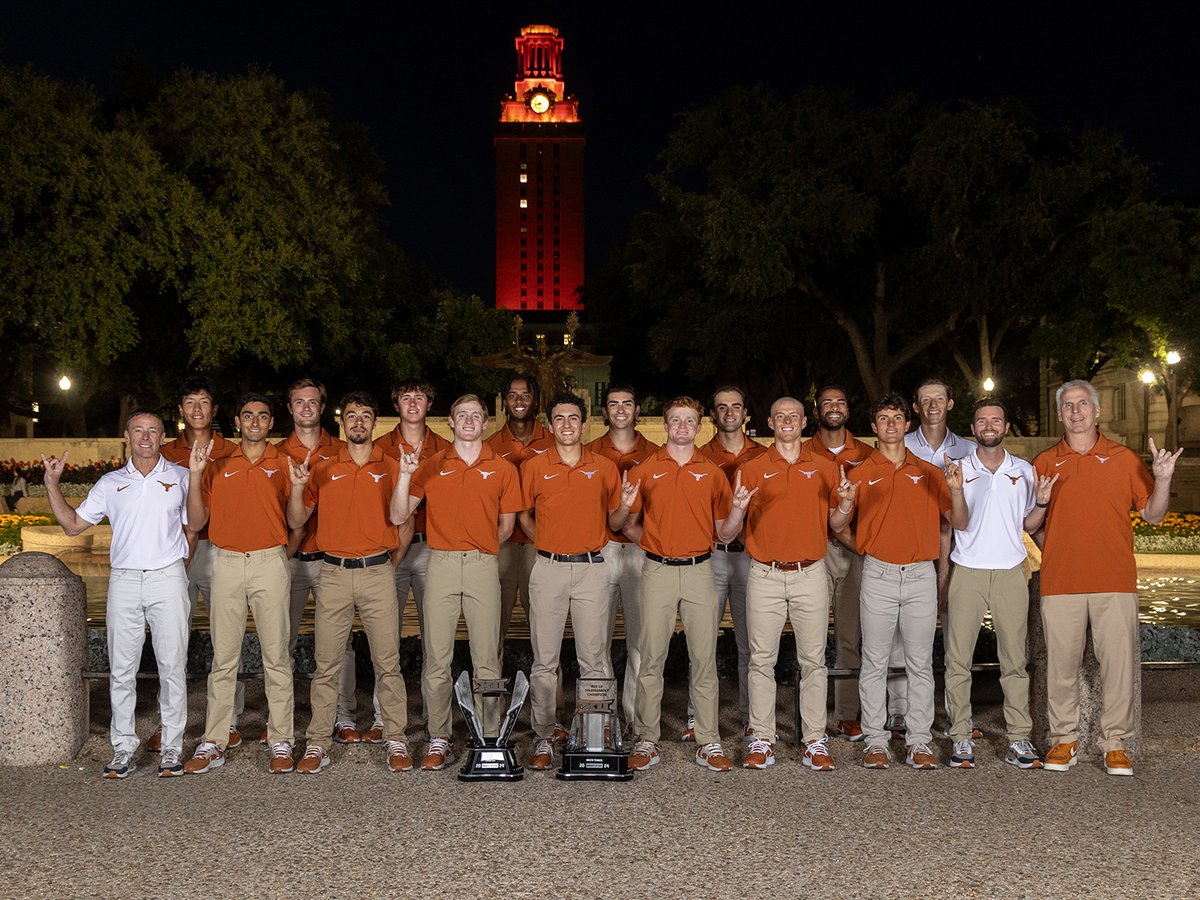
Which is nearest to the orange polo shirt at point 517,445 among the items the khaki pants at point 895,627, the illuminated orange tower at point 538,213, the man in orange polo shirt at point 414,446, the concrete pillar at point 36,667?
the man in orange polo shirt at point 414,446

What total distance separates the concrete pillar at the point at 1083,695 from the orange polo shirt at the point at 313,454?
4.47 meters

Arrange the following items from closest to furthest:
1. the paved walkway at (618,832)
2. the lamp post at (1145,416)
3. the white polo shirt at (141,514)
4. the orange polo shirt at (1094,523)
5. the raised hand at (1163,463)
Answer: the paved walkway at (618,832)
the raised hand at (1163,463)
the orange polo shirt at (1094,523)
the white polo shirt at (141,514)
the lamp post at (1145,416)

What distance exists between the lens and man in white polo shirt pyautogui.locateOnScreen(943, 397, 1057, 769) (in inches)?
274

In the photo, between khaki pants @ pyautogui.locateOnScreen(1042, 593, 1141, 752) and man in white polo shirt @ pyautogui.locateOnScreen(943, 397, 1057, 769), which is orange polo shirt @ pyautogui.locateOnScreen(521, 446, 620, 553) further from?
khaki pants @ pyautogui.locateOnScreen(1042, 593, 1141, 752)

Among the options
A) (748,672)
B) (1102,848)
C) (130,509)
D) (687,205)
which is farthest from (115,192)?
(1102,848)

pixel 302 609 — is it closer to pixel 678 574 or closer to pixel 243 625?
pixel 243 625

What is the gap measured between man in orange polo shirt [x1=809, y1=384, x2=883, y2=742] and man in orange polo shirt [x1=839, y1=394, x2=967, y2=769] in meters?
0.28

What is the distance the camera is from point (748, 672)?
7.20 metres

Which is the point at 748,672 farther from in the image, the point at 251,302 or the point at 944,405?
the point at 251,302

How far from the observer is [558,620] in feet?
23.3

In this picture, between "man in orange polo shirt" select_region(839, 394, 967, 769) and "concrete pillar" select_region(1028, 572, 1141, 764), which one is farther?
"man in orange polo shirt" select_region(839, 394, 967, 769)

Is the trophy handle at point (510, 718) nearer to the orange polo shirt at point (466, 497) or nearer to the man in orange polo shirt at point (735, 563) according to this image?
the orange polo shirt at point (466, 497)

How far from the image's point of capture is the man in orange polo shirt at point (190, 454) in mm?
7375

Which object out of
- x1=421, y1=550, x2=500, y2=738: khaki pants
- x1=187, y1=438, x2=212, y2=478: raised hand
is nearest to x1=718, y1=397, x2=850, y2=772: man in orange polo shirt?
x1=421, y1=550, x2=500, y2=738: khaki pants
